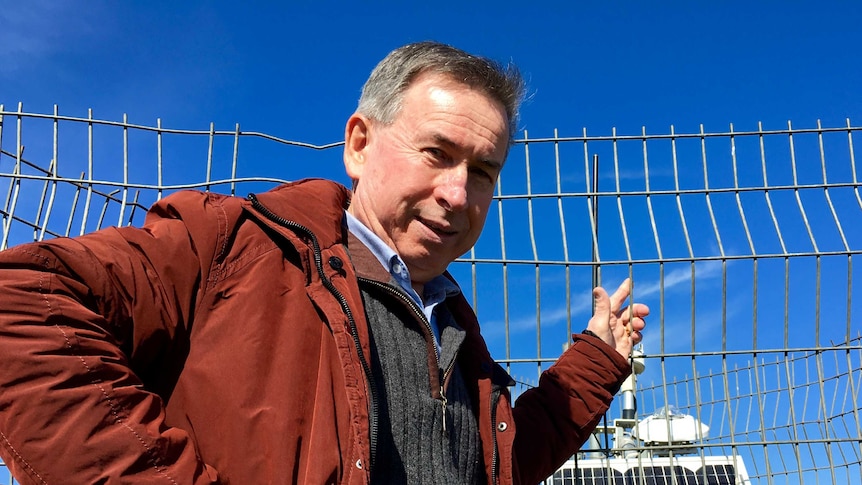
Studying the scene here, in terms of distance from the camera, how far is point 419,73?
1.96m

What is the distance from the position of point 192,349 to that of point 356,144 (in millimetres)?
794

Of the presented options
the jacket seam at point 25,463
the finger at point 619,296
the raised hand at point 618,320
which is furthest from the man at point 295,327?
the finger at point 619,296

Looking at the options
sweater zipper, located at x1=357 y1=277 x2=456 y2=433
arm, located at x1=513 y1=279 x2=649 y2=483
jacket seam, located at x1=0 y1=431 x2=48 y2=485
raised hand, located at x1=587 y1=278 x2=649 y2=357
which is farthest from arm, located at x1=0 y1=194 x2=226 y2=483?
raised hand, located at x1=587 y1=278 x2=649 y2=357

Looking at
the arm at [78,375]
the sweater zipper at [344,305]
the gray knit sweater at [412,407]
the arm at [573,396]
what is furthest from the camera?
the arm at [573,396]

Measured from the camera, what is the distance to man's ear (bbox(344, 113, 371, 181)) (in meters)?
2.03

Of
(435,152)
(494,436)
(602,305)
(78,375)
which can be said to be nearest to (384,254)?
(435,152)

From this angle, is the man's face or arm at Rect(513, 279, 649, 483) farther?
arm at Rect(513, 279, 649, 483)

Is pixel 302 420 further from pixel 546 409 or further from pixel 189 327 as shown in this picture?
pixel 546 409

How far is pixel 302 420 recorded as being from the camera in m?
1.45

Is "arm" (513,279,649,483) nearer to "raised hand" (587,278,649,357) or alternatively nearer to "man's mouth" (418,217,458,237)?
"raised hand" (587,278,649,357)

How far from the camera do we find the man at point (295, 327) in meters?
1.20

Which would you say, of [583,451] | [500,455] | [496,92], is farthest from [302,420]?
[583,451]

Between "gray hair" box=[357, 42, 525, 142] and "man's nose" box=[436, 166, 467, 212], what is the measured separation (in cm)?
21

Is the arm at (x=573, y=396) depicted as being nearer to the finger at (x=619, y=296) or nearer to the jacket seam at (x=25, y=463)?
the finger at (x=619, y=296)
